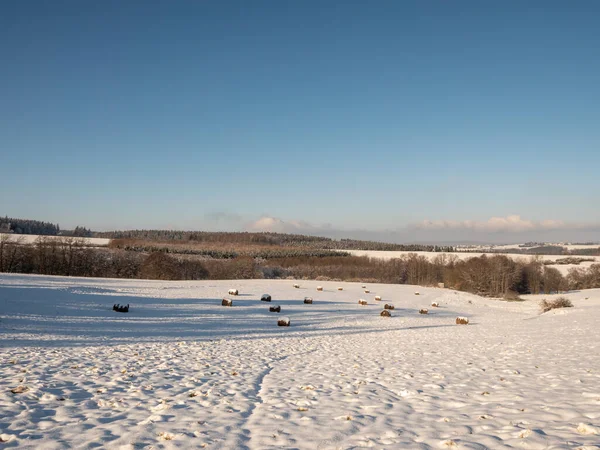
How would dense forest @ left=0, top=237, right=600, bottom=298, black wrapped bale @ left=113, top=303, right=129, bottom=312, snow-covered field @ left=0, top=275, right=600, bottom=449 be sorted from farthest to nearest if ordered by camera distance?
1. dense forest @ left=0, top=237, right=600, bottom=298
2. black wrapped bale @ left=113, top=303, right=129, bottom=312
3. snow-covered field @ left=0, top=275, right=600, bottom=449

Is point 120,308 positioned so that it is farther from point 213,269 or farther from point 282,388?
point 213,269

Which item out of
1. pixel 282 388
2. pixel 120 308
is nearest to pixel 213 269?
pixel 120 308

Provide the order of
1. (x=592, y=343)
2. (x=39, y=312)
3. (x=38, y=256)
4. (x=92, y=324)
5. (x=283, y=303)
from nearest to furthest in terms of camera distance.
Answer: (x=592, y=343), (x=92, y=324), (x=39, y=312), (x=283, y=303), (x=38, y=256)

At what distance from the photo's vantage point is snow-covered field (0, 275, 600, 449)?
253 inches

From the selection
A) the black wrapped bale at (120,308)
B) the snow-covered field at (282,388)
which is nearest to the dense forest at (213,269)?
the black wrapped bale at (120,308)

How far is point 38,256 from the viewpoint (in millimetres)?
75875

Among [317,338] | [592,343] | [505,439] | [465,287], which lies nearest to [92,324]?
[317,338]

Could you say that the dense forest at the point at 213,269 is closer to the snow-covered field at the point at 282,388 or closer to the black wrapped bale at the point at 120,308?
the black wrapped bale at the point at 120,308

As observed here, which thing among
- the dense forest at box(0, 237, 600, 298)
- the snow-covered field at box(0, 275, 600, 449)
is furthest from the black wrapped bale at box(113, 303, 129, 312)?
the dense forest at box(0, 237, 600, 298)

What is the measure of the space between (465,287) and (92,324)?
76347 millimetres

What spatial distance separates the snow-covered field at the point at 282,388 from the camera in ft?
21.1

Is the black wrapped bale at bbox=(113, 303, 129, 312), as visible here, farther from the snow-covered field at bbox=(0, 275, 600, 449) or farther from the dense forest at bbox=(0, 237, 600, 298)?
the dense forest at bbox=(0, 237, 600, 298)

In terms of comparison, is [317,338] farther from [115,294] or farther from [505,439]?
[115,294]

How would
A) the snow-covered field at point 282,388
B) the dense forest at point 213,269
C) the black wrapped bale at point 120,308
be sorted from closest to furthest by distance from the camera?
1. the snow-covered field at point 282,388
2. the black wrapped bale at point 120,308
3. the dense forest at point 213,269
